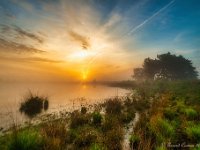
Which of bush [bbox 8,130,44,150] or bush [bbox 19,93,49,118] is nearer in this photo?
bush [bbox 8,130,44,150]

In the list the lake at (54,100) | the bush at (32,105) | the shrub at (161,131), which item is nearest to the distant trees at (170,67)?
the lake at (54,100)

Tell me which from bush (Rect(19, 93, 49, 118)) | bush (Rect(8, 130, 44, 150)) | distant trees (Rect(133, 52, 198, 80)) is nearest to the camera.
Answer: bush (Rect(8, 130, 44, 150))

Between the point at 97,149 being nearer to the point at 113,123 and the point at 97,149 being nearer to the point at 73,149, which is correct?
the point at 73,149

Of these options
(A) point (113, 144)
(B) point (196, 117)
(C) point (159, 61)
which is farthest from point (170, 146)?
(C) point (159, 61)

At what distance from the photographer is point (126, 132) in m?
10.2

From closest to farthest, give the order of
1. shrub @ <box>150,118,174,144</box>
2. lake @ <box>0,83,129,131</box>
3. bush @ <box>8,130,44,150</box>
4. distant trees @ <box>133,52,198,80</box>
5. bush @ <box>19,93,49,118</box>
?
bush @ <box>8,130,44,150</box> → shrub @ <box>150,118,174,144</box> → lake @ <box>0,83,129,131</box> → bush @ <box>19,93,49,118</box> → distant trees @ <box>133,52,198,80</box>

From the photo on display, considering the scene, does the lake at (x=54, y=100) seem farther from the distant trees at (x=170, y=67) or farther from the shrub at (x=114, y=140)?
the distant trees at (x=170, y=67)

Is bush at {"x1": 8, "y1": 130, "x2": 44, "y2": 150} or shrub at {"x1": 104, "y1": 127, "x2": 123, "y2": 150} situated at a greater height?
bush at {"x1": 8, "y1": 130, "x2": 44, "y2": 150}

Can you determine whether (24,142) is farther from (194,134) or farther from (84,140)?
(194,134)

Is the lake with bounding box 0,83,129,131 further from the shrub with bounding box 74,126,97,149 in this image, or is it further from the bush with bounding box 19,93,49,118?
the shrub with bounding box 74,126,97,149

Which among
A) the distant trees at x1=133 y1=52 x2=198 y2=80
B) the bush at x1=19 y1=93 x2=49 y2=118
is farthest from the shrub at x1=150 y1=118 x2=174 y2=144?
the distant trees at x1=133 y1=52 x2=198 y2=80

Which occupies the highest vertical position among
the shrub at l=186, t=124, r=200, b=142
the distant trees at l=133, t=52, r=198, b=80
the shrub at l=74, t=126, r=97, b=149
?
the distant trees at l=133, t=52, r=198, b=80

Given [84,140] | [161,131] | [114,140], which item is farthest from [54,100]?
[161,131]

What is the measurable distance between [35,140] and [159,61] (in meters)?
83.4
